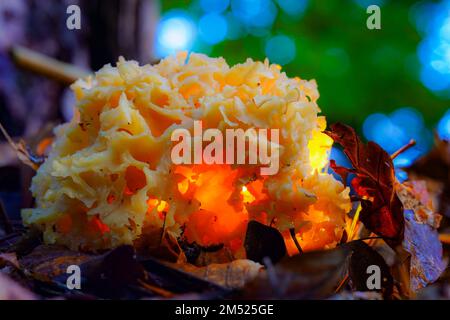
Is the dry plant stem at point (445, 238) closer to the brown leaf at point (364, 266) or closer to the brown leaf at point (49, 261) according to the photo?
the brown leaf at point (364, 266)

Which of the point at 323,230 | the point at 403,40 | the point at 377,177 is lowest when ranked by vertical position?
the point at 323,230

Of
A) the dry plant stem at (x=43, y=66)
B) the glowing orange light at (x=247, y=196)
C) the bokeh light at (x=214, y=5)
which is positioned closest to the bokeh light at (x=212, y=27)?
the bokeh light at (x=214, y=5)

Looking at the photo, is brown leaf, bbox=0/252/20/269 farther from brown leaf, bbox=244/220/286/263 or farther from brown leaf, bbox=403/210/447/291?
brown leaf, bbox=403/210/447/291

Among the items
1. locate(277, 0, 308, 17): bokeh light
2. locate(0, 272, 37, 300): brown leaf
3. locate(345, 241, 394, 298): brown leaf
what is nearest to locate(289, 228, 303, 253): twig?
locate(345, 241, 394, 298): brown leaf

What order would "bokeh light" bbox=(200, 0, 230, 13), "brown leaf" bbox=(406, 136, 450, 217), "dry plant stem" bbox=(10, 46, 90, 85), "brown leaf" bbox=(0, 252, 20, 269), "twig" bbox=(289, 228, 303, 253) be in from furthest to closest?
"bokeh light" bbox=(200, 0, 230, 13) → "dry plant stem" bbox=(10, 46, 90, 85) → "brown leaf" bbox=(406, 136, 450, 217) → "twig" bbox=(289, 228, 303, 253) → "brown leaf" bbox=(0, 252, 20, 269)

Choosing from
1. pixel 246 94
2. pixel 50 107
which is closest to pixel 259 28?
pixel 50 107

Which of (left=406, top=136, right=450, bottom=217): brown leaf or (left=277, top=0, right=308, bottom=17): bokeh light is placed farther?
(left=277, top=0, right=308, bottom=17): bokeh light
